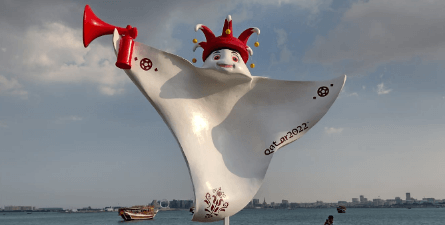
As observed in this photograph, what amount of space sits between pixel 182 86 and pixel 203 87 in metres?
0.45

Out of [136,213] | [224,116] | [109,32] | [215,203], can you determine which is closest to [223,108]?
[224,116]

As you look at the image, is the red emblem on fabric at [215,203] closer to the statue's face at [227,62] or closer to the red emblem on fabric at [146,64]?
the statue's face at [227,62]

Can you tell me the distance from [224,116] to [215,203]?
5.96 ft

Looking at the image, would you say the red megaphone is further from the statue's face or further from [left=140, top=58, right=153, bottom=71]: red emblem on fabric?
the statue's face

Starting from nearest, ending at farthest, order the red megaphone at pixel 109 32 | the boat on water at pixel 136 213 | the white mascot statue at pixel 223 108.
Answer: the red megaphone at pixel 109 32 < the white mascot statue at pixel 223 108 < the boat on water at pixel 136 213

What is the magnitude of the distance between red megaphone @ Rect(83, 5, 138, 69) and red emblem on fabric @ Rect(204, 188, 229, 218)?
2750 mm

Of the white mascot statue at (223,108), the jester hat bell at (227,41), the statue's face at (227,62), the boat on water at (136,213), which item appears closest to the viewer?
the white mascot statue at (223,108)

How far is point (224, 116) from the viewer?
23.5ft

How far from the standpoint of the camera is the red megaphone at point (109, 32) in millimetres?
6129

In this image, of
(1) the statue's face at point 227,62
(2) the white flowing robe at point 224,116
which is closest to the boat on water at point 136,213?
(2) the white flowing robe at point 224,116

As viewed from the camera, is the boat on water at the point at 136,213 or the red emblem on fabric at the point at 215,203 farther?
the boat on water at the point at 136,213

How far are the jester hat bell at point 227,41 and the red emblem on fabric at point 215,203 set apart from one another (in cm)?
293

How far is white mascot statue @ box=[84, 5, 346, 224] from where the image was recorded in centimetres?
636

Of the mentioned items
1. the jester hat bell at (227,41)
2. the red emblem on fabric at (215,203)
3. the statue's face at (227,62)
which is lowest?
the red emblem on fabric at (215,203)
